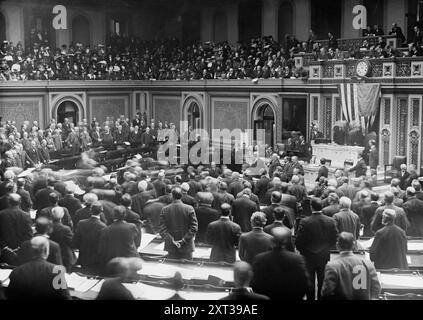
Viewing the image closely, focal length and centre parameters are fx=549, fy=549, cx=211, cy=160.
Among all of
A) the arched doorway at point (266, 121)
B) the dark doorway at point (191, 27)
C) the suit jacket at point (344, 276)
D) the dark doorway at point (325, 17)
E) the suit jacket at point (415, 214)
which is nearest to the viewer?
the suit jacket at point (344, 276)

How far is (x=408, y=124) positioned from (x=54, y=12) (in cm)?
1621

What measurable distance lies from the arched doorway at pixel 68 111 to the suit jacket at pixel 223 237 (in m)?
17.7

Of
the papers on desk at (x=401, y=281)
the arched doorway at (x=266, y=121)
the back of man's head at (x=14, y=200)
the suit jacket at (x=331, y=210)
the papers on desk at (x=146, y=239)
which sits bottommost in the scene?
the papers on desk at (x=401, y=281)

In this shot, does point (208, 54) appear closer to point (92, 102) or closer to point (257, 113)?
point (257, 113)

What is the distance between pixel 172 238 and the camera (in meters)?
8.62

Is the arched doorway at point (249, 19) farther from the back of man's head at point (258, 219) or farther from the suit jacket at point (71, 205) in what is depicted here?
the back of man's head at point (258, 219)

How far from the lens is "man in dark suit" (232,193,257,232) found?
9406mm

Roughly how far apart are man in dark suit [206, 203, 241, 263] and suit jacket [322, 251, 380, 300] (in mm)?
1859

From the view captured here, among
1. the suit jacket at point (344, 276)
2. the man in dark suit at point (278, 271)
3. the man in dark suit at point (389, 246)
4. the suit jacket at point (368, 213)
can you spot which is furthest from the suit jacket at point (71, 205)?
the suit jacket at point (368, 213)

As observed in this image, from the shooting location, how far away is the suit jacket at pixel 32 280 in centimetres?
632

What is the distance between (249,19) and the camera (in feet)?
80.4

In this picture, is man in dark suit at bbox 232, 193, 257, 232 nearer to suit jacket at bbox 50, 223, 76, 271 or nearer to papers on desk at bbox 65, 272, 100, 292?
papers on desk at bbox 65, 272, 100, 292
